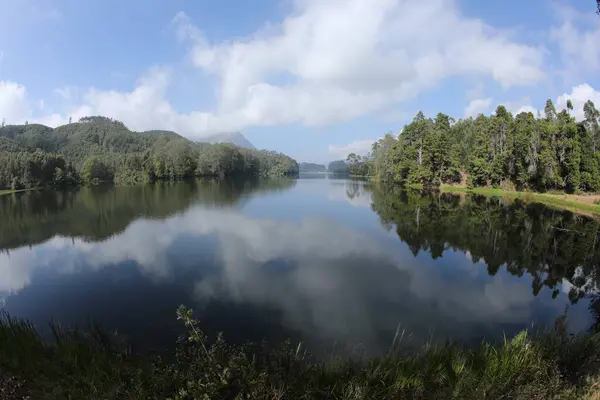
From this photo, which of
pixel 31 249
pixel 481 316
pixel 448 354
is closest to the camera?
pixel 448 354

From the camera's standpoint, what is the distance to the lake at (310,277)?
11.5m

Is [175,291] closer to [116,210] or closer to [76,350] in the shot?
[76,350]

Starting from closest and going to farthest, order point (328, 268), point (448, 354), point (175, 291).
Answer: point (448, 354)
point (175, 291)
point (328, 268)

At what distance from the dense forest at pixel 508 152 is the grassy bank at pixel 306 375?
52762 mm

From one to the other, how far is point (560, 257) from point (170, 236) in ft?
84.9

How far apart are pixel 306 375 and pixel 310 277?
964 cm

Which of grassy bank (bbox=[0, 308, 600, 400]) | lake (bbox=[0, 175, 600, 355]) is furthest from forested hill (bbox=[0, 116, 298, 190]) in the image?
grassy bank (bbox=[0, 308, 600, 400])

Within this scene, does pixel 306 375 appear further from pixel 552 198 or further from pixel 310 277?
pixel 552 198

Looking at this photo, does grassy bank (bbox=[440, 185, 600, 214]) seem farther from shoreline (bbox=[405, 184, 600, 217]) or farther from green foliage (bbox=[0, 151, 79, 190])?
green foliage (bbox=[0, 151, 79, 190])

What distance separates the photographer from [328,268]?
17.8 metres

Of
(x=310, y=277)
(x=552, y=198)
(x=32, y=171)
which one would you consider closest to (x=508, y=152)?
(x=552, y=198)

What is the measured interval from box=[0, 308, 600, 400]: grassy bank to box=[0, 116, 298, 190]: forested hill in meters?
91.0

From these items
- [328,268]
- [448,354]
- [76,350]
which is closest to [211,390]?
[76,350]

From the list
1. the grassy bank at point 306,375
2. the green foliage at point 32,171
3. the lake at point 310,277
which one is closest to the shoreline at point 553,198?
the lake at point 310,277
